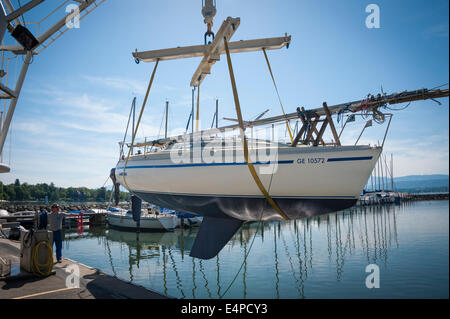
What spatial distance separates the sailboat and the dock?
142cm

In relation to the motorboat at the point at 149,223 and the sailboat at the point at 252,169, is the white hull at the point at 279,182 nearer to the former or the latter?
the sailboat at the point at 252,169

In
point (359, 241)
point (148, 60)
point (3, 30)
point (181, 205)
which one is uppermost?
point (3, 30)

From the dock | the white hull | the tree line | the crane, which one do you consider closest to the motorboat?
the dock

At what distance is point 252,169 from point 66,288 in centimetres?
377

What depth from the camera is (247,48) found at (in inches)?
222

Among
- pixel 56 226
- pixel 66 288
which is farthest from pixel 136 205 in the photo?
pixel 66 288

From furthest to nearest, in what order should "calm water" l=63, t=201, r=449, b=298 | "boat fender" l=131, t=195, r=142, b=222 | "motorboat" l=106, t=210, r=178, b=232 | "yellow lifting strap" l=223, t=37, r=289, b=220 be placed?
"motorboat" l=106, t=210, r=178, b=232 < "calm water" l=63, t=201, r=449, b=298 < "boat fender" l=131, t=195, r=142, b=222 < "yellow lifting strap" l=223, t=37, r=289, b=220

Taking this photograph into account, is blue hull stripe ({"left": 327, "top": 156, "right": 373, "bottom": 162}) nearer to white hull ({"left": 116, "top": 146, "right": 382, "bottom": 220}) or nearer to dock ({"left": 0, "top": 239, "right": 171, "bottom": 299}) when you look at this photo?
white hull ({"left": 116, "top": 146, "right": 382, "bottom": 220})

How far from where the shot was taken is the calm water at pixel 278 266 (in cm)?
891

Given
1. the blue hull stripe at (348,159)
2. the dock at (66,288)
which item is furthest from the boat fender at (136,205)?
the blue hull stripe at (348,159)

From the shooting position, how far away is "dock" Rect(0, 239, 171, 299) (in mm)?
4441
